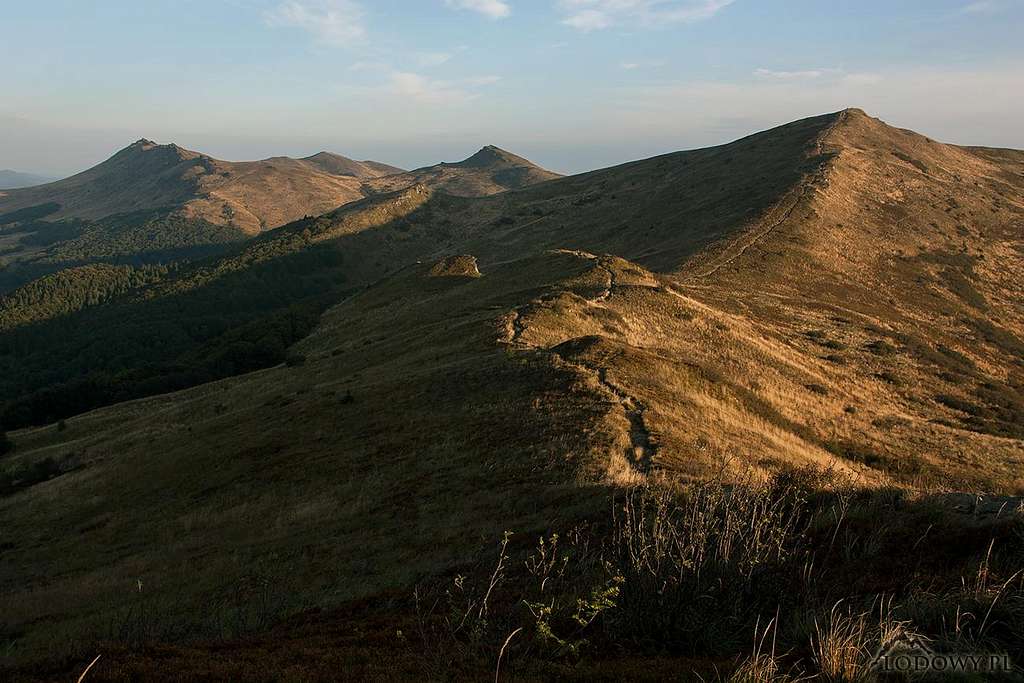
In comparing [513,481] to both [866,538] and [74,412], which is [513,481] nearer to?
[866,538]

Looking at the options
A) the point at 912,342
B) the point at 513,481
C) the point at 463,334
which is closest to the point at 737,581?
the point at 513,481

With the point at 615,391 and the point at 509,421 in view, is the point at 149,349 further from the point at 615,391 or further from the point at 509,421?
the point at 615,391

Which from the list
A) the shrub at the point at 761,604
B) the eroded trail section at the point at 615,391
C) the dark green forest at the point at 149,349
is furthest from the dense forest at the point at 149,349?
the shrub at the point at 761,604

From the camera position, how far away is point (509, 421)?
24203mm

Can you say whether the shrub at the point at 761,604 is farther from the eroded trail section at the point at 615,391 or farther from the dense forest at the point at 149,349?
the dense forest at the point at 149,349

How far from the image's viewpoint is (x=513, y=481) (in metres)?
19.5

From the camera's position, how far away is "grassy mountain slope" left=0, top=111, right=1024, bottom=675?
1803 cm

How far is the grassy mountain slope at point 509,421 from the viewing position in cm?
1803

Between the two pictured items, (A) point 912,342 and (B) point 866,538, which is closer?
(B) point 866,538

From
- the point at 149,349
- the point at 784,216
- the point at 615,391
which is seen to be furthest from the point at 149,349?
the point at 615,391

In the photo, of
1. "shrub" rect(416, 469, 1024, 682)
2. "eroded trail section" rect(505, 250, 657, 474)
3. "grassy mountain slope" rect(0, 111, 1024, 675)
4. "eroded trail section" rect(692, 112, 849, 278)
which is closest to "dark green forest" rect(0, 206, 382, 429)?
"grassy mountain slope" rect(0, 111, 1024, 675)

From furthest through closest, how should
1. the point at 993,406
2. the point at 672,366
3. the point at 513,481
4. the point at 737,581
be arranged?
the point at 993,406
the point at 672,366
the point at 513,481
the point at 737,581

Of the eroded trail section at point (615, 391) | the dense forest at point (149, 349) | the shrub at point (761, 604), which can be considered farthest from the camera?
the dense forest at point (149, 349)

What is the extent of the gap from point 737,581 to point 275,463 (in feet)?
80.9
